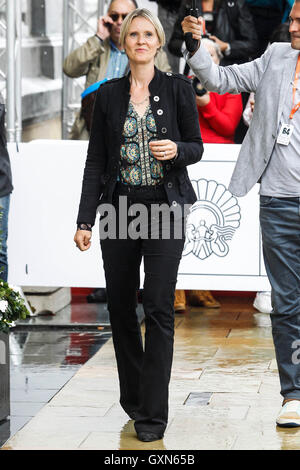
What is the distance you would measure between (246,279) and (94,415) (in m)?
2.71

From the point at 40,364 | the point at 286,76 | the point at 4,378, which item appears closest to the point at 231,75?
the point at 286,76

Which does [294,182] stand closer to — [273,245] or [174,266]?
[273,245]

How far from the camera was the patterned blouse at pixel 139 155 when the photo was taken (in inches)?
209

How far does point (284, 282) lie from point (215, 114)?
3.18 metres

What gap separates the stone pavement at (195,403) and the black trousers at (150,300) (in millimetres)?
198

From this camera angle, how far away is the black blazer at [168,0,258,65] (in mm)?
9297

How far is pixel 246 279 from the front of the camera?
8219mm

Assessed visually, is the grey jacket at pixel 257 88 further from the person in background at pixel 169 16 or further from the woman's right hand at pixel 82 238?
the person in background at pixel 169 16

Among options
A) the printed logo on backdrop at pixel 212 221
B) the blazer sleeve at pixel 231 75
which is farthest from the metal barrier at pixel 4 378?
the printed logo on backdrop at pixel 212 221

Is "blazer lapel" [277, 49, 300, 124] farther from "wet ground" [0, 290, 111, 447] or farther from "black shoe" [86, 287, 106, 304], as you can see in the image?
"black shoe" [86, 287, 106, 304]

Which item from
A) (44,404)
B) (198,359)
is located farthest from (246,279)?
(44,404)

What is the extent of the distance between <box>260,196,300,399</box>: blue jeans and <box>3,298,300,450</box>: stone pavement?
1.07ft

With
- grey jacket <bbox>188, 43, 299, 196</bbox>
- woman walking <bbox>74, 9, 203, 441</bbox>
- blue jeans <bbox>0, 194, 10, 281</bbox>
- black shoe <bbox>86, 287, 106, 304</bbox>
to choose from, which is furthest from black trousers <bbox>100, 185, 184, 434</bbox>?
black shoe <bbox>86, 287, 106, 304</bbox>

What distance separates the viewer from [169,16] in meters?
10.4
